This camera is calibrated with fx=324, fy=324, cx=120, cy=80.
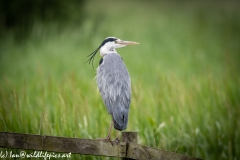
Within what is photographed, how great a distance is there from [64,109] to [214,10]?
11226 mm

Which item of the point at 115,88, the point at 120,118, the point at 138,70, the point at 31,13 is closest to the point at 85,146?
the point at 120,118

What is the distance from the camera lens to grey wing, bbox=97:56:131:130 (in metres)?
2.84

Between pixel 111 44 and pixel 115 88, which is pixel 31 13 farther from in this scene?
pixel 115 88

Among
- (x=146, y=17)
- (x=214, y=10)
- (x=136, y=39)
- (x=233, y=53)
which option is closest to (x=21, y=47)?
(x=136, y=39)

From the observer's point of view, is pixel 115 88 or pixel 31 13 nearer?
pixel 115 88

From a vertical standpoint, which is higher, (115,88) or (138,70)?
(138,70)

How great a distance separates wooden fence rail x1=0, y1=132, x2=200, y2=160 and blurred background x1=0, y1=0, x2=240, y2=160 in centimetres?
37

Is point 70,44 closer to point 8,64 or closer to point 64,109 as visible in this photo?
point 8,64

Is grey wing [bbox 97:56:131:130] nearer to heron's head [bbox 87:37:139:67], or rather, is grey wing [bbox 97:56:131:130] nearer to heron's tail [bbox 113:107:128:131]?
heron's tail [bbox 113:107:128:131]

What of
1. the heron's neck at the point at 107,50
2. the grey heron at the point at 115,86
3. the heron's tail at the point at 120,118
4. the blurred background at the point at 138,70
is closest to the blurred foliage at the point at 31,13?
the blurred background at the point at 138,70

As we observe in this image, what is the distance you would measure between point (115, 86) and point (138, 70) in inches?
222

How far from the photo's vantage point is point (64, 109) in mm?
3752

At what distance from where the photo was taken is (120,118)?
110 inches

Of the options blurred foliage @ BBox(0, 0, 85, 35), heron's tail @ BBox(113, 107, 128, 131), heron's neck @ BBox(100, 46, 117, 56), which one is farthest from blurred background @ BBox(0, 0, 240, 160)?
heron's tail @ BBox(113, 107, 128, 131)
